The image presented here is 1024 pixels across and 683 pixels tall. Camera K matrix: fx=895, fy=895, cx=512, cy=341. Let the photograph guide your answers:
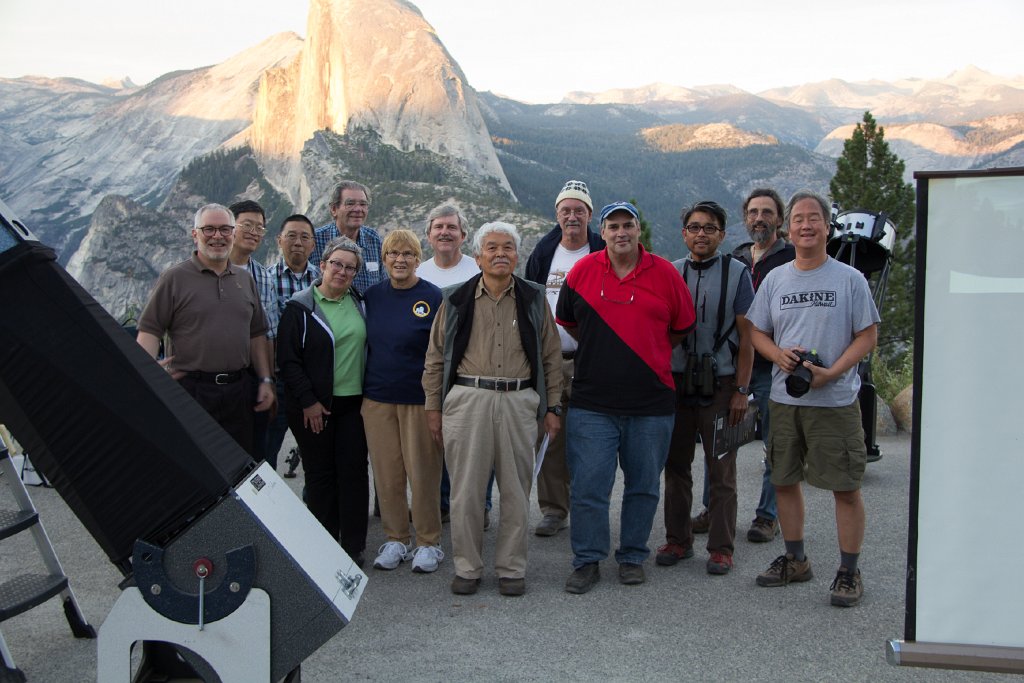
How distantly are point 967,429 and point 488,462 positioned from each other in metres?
2.62

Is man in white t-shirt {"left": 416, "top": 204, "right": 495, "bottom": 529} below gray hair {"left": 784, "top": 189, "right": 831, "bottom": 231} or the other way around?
below

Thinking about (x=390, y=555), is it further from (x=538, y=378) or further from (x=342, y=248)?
(x=342, y=248)

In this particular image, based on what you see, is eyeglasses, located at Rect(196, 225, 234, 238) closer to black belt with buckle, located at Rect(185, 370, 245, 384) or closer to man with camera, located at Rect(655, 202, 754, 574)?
black belt with buckle, located at Rect(185, 370, 245, 384)

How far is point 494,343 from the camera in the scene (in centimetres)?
481

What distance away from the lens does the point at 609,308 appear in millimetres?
4832

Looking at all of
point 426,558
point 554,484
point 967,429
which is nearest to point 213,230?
point 426,558

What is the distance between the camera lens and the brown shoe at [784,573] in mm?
4844

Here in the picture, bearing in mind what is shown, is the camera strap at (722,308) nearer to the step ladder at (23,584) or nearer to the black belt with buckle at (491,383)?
the black belt with buckle at (491,383)

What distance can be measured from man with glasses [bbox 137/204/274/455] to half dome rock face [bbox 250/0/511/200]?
85579 mm

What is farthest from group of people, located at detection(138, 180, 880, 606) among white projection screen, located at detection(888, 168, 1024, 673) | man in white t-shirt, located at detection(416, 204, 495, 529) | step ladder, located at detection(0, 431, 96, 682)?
white projection screen, located at detection(888, 168, 1024, 673)

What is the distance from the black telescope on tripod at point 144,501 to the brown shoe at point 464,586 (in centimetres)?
191

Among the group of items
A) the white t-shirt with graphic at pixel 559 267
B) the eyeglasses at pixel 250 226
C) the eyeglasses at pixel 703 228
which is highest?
the eyeglasses at pixel 250 226

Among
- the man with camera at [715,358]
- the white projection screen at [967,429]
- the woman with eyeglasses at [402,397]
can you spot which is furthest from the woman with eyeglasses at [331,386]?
the white projection screen at [967,429]

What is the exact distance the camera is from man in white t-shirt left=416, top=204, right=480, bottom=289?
5.74 m
